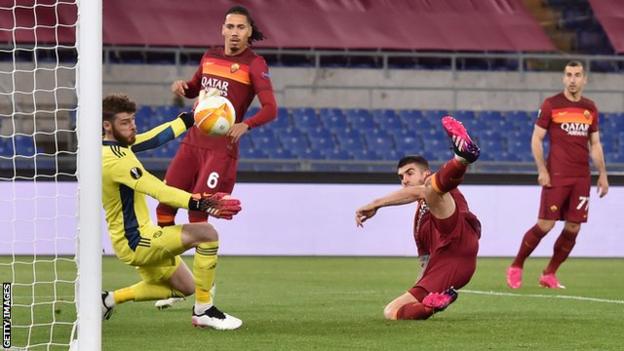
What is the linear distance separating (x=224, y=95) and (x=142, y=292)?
1435 millimetres

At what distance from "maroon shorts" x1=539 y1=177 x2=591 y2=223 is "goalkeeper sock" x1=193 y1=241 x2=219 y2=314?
4905mm

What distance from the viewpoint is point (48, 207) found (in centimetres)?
1588

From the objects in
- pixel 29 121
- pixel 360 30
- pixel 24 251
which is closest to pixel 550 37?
pixel 360 30

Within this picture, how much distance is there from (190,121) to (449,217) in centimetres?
180

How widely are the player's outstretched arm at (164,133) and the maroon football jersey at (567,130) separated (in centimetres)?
479

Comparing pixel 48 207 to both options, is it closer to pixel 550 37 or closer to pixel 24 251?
pixel 24 251

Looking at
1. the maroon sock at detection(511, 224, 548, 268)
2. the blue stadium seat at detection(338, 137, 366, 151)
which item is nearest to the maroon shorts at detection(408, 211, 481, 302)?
the maroon sock at detection(511, 224, 548, 268)

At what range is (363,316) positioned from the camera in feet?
29.1

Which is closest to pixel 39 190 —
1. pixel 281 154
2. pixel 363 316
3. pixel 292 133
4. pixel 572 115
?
pixel 281 154

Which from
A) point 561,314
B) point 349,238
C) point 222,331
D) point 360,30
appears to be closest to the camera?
point 222,331

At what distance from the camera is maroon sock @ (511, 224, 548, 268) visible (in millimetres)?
11891

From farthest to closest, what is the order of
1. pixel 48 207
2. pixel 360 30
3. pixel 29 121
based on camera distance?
pixel 360 30 → pixel 29 121 → pixel 48 207

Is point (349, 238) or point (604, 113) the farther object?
point (604, 113)

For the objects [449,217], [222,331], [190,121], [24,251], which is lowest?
[24,251]
